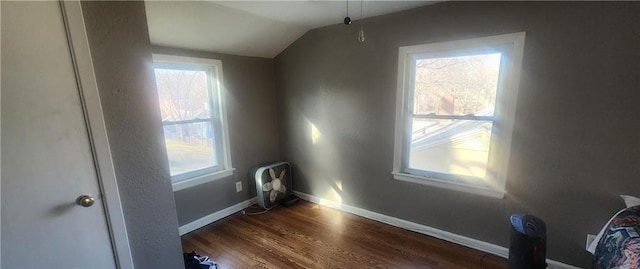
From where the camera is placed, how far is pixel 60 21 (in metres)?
0.86

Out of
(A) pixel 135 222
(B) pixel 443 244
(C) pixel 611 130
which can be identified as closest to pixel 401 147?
(B) pixel 443 244

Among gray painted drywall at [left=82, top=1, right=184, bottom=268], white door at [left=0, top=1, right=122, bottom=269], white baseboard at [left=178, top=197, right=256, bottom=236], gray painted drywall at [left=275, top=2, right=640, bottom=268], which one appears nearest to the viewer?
white door at [left=0, top=1, right=122, bottom=269]

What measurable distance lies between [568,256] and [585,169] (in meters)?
0.64

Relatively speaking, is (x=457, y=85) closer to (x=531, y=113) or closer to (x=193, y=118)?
(x=531, y=113)

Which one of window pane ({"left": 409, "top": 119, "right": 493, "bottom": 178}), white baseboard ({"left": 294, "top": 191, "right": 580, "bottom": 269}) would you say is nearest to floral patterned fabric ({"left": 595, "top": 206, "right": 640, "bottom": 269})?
white baseboard ({"left": 294, "top": 191, "right": 580, "bottom": 269})

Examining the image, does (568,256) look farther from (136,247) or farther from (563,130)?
(136,247)

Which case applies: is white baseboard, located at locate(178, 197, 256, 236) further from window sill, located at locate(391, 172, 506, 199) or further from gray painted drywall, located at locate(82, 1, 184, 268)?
window sill, located at locate(391, 172, 506, 199)

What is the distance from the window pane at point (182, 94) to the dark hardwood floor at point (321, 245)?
1129 millimetres

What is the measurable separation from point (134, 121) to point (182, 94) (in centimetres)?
139

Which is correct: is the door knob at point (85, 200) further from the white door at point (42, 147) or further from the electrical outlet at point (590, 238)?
the electrical outlet at point (590, 238)

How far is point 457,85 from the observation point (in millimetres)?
2002

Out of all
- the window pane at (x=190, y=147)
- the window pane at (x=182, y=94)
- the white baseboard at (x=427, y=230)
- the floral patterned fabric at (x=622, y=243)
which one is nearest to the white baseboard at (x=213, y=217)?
the window pane at (x=190, y=147)

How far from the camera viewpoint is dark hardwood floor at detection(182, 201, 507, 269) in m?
1.94

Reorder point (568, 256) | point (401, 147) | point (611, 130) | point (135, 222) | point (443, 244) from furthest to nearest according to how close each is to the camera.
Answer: point (401, 147) → point (443, 244) → point (568, 256) → point (611, 130) → point (135, 222)
